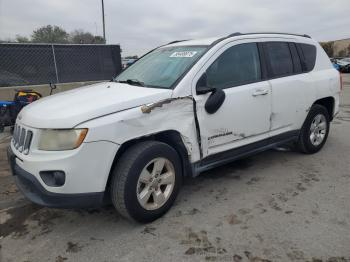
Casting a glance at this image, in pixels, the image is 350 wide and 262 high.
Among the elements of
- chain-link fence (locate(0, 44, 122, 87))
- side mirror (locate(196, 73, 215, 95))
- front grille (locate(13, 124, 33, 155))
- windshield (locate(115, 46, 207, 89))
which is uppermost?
chain-link fence (locate(0, 44, 122, 87))

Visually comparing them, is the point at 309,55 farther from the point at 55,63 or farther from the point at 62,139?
the point at 55,63

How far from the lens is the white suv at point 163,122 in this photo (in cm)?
270

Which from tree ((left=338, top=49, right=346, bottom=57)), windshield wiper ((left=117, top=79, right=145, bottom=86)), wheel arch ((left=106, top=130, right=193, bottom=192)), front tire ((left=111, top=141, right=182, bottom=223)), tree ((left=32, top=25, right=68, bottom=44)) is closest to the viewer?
front tire ((left=111, top=141, right=182, bottom=223))

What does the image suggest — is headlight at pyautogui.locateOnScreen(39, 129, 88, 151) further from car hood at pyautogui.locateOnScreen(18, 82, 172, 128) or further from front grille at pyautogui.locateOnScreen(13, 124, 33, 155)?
front grille at pyautogui.locateOnScreen(13, 124, 33, 155)

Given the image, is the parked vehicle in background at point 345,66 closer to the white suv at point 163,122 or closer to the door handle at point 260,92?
the white suv at point 163,122

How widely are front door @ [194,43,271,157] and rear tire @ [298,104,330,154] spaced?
3.26 feet

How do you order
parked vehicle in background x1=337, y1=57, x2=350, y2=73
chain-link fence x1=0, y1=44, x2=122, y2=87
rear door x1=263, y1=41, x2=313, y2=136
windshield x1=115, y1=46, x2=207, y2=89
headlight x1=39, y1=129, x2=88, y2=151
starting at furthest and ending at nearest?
1. parked vehicle in background x1=337, y1=57, x2=350, y2=73
2. chain-link fence x1=0, y1=44, x2=122, y2=87
3. rear door x1=263, y1=41, x2=313, y2=136
4. windshield x1=115, y1=46, x2=207, y2=89
5. headlight x1=39, y1=129, x2=88, y2=151

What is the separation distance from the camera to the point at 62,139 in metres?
2.68

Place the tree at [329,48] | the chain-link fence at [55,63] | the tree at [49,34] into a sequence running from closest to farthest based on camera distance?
the chain-link fence at [55,63]
the tree at [49,34]
the tree at [329,48]

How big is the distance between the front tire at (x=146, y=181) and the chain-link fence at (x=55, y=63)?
665 centimetres

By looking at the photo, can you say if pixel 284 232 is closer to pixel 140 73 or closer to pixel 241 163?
pixel 241 163

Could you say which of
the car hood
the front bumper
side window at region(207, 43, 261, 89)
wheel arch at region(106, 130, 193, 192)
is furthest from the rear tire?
the front bumper

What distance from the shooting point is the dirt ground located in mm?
2703

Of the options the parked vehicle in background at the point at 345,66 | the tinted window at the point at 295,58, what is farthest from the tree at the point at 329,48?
the tinted window at the point at 295,58
